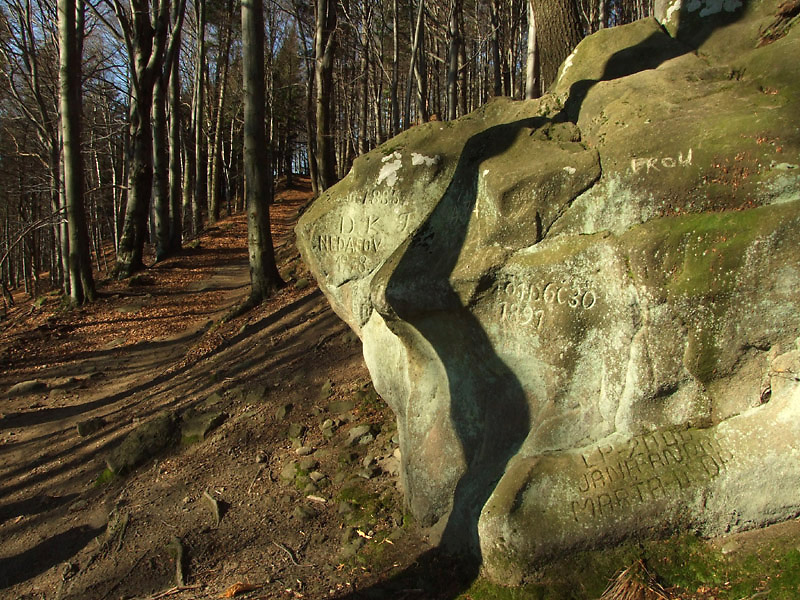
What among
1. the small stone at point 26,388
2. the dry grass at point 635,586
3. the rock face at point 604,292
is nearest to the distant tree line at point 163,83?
the small stone at point 26,388

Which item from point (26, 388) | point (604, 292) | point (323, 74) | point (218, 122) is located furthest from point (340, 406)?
point (218, 122)

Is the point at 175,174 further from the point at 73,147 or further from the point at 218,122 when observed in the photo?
the point at 73,147

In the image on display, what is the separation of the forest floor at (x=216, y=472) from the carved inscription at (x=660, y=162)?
7.45ft

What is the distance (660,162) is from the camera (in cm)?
380

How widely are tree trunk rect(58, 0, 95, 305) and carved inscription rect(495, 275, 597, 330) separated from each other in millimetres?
10795

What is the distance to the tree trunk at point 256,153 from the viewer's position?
9.73 meters

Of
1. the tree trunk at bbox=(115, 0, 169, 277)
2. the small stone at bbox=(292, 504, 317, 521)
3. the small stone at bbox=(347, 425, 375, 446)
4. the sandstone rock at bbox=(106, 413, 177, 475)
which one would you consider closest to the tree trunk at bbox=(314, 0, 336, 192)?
the tree trunk at bbox=(115, 0, 169, 277)

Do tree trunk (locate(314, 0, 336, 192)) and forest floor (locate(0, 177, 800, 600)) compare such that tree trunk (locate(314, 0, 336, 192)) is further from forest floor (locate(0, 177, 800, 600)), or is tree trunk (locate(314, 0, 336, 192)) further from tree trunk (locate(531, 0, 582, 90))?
tree trunk (locate(531, 0, 582, 90))

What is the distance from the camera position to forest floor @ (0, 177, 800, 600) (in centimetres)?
473

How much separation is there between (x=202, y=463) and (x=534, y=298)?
4.18m

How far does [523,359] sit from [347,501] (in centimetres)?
219

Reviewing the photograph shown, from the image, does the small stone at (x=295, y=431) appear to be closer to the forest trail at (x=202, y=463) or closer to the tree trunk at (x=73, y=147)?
the forest trail at (x=202, y=463)

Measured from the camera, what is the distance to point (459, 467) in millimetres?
4355

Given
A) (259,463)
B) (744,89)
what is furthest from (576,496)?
(259,463)
